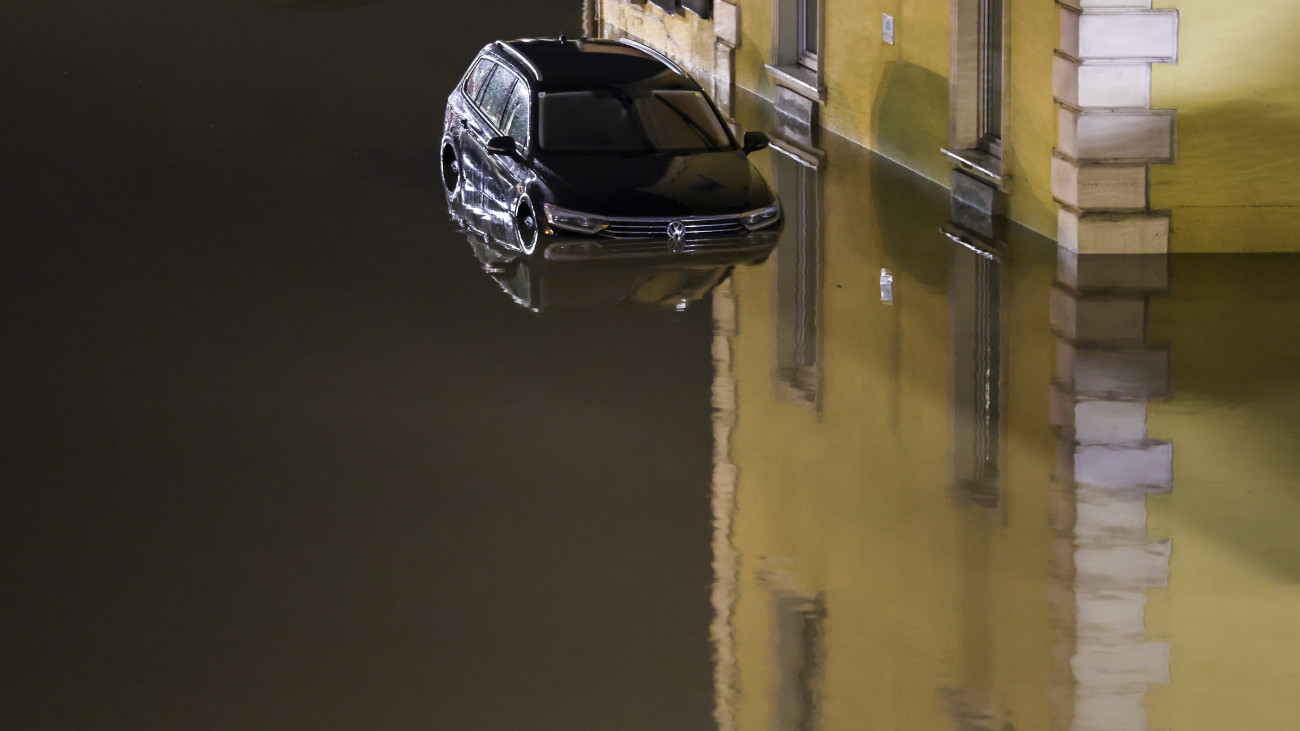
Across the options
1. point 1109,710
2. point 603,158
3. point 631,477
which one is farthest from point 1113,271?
point 1109,710

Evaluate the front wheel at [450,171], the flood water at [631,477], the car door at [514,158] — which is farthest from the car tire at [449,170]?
the car door at [514,158]

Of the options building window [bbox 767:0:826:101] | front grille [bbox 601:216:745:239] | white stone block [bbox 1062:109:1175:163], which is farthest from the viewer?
building window [bbox 767:0:826:101]

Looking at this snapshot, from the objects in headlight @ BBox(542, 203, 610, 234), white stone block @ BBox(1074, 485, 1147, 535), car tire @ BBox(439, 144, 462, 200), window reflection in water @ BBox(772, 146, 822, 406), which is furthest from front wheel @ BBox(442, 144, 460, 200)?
white stone block @ BBox(1074, 485, 1147, 535)

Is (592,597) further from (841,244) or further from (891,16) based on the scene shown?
(891,16)

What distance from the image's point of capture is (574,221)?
14492 millimetres

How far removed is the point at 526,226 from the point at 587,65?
1749 millimetres

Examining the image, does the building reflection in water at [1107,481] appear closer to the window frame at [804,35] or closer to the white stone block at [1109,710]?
the white stone block at [1109,710]

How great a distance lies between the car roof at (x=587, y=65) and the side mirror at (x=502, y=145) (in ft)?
2.31

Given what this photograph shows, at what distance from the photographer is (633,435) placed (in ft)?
34.9

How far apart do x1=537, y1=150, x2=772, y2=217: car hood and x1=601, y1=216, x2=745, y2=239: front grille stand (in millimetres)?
59

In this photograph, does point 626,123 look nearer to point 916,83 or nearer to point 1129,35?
point 916,83

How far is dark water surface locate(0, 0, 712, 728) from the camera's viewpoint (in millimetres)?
7668

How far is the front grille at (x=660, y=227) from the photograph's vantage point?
14461 millimetres

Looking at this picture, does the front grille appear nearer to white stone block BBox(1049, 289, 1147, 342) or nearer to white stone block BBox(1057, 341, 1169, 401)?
white stone block BBox(1049, 289, 1147, 342)
